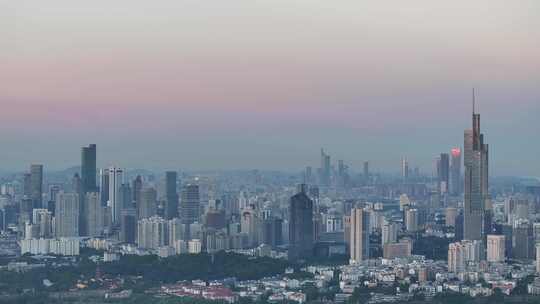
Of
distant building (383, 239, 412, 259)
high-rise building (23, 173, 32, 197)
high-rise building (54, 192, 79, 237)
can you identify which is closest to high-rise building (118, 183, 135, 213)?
high-rise building (54, 192, 79, 237)

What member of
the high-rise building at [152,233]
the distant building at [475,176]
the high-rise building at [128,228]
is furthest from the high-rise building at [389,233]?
the high-rise building at [128,228]

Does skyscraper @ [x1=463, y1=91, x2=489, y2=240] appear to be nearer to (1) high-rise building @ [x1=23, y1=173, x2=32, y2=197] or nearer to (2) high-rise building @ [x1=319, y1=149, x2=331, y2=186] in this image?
(2) high-rise building @ [x1=319, y1=149, x2=331, y2=186]

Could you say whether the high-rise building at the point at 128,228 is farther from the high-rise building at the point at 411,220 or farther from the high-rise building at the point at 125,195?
the high-rise building at the point at 411,220

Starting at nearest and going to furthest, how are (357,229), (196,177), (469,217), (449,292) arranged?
(449,292), (357,229), (469,217), (196,177)

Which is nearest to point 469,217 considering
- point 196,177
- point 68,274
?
point 196,177

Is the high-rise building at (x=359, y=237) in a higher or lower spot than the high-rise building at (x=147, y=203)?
lower

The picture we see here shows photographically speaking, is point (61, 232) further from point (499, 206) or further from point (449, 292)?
point (449, 292)

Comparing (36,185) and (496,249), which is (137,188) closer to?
(36,185)
